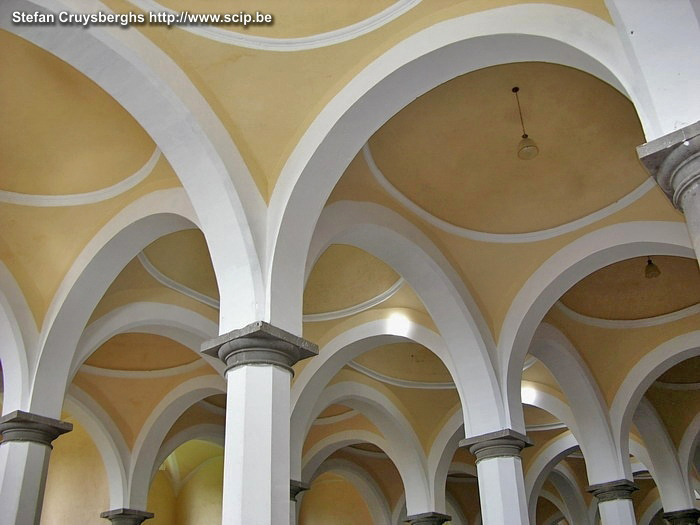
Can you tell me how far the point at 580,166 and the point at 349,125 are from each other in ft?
10.8

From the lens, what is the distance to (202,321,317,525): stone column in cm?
525

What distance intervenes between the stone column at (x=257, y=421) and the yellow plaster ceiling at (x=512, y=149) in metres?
2.82

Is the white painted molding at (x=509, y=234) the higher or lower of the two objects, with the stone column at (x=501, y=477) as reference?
higher

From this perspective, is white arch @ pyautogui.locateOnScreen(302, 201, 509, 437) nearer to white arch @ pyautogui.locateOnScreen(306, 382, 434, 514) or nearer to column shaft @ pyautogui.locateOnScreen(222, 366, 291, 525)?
column shaft @ pyautogui.locateOnScreen(222, 366, 291, 525)

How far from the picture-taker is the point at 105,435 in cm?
1232

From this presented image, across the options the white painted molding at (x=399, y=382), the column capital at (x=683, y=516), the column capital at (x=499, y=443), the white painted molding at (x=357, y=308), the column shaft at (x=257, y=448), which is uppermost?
the white painted molding at (x=357, y=308)

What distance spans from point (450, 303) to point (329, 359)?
9.16 ft

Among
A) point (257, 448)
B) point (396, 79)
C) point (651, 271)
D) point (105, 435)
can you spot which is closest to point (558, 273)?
point (651, 271)

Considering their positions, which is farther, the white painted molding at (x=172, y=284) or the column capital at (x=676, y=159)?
the white painted molding at (x=172, y=284)

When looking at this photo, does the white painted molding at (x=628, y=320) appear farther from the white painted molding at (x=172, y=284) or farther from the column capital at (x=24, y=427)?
the column capital at (x=24, y=427)

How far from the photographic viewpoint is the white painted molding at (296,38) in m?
5.80

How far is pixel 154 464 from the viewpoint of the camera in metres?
12.8

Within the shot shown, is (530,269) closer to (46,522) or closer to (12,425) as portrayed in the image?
(12,425)

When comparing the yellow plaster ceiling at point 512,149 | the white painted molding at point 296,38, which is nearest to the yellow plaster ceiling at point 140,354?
the yellow plaster ceiling at point 512,149
